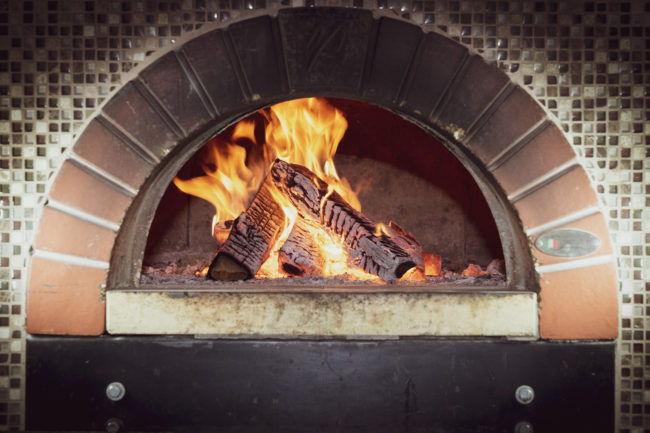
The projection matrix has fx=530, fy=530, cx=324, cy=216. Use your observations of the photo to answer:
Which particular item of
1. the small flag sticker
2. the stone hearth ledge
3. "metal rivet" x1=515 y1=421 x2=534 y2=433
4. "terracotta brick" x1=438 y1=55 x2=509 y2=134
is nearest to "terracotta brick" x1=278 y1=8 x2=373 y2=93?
"terracotta brick" x1=438 y1=55 x2=509 y2=134

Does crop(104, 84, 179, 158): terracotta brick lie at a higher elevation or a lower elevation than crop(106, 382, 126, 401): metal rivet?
higher

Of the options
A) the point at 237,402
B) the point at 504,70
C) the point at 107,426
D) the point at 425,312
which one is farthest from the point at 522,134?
the point at 107,426

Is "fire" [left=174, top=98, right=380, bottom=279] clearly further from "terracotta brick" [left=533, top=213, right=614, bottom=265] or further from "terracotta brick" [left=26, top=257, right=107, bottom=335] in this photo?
"terracotta brick" [left=533, top=213, right=614, bottom=265]

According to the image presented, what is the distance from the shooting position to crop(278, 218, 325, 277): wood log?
93.0 inches

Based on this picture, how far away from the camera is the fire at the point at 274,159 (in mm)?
2498

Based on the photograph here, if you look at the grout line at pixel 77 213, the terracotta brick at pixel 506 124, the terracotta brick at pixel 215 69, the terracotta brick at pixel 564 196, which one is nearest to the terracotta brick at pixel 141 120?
the terracotta brick at pixel 215 69

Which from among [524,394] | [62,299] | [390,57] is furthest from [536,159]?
[62,299]

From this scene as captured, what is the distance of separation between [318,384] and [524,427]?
28.8 inches

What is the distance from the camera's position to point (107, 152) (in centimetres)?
187

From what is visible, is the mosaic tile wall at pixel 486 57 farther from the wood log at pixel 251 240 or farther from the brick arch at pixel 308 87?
the wood log at pixel 251 240

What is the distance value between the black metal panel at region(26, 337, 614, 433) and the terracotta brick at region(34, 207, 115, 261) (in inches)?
12.6

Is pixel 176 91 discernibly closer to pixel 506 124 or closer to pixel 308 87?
pixel 308 87

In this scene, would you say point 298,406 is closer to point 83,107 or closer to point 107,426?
point 107,426

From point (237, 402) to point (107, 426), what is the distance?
0.46 m
